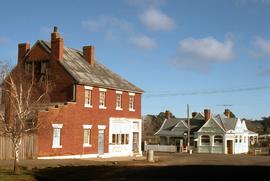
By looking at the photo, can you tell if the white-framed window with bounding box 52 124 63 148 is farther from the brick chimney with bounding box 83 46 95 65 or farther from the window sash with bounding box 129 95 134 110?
the window sash with bounding box 129 95 134 110

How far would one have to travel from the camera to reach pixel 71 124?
41.7 meters

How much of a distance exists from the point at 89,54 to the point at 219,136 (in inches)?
1115

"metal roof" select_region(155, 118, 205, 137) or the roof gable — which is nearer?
the roof gable

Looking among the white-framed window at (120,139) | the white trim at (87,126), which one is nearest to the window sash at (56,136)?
the white trim at (87,126)

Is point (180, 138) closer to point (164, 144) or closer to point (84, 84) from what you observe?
point (164, 144)

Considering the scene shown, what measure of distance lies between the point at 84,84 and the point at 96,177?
18.6 metres

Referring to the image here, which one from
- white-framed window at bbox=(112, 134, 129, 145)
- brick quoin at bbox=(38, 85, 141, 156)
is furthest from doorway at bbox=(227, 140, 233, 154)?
brick quoin at bbox=(38, 85, 141, 156)

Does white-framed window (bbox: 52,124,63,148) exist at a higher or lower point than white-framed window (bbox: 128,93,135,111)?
lower

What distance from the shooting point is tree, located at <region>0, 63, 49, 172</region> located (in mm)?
25922

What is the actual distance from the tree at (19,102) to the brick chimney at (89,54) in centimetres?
655

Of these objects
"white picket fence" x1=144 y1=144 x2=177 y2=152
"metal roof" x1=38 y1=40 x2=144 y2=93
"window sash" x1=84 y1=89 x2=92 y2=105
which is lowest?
"white picket fence" x1=144 y1=144 x2=177 y2=152

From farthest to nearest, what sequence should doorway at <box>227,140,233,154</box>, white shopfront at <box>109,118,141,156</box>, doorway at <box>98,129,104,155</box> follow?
doorway at <box>227,140,233,154</box>
white shopfront at <box>109,118,141,156</box>
doorway at <box>98,129,104,155</box>

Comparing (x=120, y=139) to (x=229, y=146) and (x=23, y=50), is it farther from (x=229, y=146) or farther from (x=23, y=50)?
(x=229, y=146)

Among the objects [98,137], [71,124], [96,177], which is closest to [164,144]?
[98,137]
